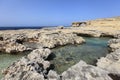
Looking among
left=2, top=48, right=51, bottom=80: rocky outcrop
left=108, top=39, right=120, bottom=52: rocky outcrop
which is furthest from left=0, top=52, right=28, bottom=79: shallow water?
left=108, top=39, right=120, bottom=52: rocky outcrop

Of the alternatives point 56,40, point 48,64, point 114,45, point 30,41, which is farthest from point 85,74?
point 30,41

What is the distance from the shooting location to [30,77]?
12.0 m

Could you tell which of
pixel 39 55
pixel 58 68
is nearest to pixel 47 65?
pixel 58 68

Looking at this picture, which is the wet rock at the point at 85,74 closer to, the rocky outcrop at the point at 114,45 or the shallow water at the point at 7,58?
the shallow water at the point at 7,58

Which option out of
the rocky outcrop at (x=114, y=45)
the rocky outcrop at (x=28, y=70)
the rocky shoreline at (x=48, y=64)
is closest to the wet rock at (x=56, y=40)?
the rocky shoreline at (x=48, y=64)

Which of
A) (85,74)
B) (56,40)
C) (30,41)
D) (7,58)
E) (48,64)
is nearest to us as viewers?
(85,74)

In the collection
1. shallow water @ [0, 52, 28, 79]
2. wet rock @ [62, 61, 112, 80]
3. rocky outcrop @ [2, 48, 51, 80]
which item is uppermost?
wet rock @ [62, 61, 112, 80]

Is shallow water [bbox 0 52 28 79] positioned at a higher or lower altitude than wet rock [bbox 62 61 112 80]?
lower

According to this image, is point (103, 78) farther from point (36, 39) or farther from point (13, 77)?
point (36, 39)

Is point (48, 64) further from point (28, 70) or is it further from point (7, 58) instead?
point (7, 58)

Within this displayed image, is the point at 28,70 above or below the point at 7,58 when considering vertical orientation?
above

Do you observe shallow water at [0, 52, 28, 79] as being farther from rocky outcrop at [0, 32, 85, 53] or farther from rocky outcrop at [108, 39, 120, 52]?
rocky outcrop at [108, 39, 120, 52]

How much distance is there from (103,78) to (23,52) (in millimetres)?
14845

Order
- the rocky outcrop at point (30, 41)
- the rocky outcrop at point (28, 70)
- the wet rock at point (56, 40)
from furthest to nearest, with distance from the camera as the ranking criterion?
the wet rock at point (56, 40), the rocky outcrop at point (30, 41), the rocky outcrop at point (28, 70)
